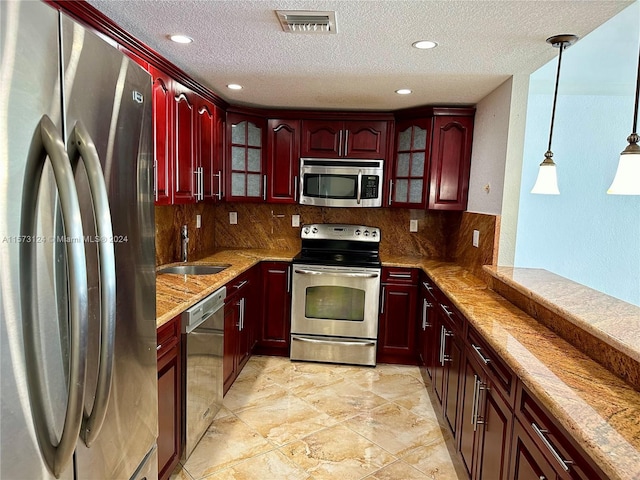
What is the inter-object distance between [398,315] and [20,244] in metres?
3.14

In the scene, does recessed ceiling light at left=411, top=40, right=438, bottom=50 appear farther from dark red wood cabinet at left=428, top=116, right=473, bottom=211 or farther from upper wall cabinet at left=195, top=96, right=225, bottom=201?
upper wall cabinet at left=195, top=96, right=225, bottom=201

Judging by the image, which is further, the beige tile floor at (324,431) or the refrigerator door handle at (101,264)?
the beige tile floor at (324,431)

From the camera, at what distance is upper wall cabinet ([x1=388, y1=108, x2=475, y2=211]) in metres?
3.52

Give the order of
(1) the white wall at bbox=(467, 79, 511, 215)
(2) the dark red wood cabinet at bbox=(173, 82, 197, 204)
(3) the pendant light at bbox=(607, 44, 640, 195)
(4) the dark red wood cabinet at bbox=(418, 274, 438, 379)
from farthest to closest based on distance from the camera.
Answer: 1. (4) the dark red wood cabinet at bbox=(418, 274, 438, 379)
2. (1) the white wall at bbox=(467, 79, 511, 215)
3. (2) the dark red wood cabinet at bbox=(173, 82, 197, 204)
4. (3) the pendant light at bbox=(607, 44, 640, 195)

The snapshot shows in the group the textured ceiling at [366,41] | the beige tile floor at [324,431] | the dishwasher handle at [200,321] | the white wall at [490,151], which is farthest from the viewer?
the white wall at [490,151]

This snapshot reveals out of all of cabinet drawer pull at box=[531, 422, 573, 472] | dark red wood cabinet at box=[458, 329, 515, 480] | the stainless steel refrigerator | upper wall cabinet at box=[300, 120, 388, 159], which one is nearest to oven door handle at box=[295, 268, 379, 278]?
upper wall cabinet at box=[300, 120, 388, 159]

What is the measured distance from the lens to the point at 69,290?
2.87 feet

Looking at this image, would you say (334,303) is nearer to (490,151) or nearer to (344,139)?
(344,139)

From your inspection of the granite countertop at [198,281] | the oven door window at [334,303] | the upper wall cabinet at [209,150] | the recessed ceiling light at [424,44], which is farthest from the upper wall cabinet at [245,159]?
the recessed ceiling light at [424,44]

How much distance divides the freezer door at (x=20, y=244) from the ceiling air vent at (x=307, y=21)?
119 cm

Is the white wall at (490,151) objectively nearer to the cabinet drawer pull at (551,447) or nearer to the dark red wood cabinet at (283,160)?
the dark red wood cabinet at (283,160)

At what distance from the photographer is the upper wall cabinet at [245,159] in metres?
3.77

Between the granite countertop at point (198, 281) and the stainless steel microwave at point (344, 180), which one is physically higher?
the stainless steel microwave at point (344, 180)

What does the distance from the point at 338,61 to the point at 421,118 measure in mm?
1400
